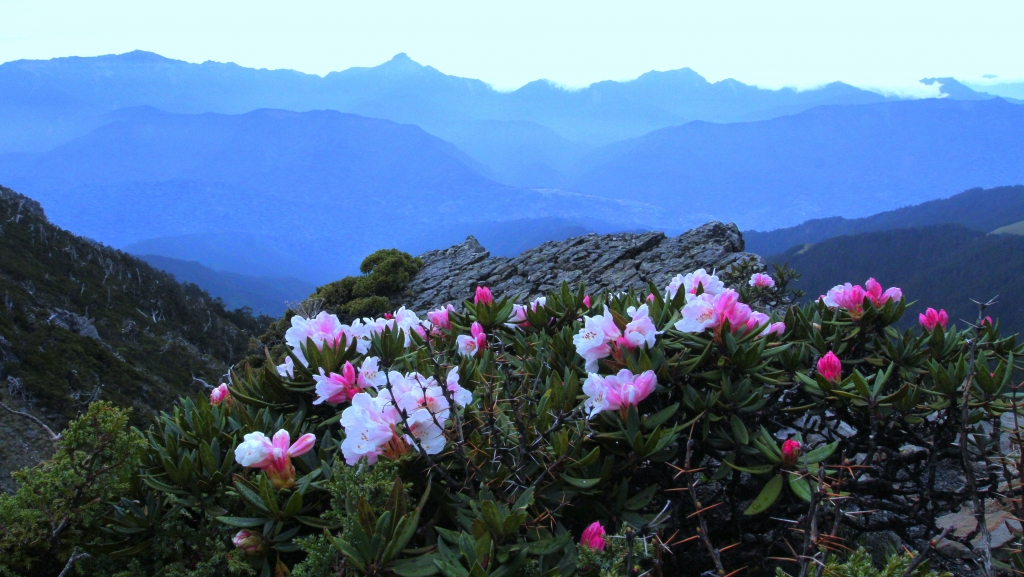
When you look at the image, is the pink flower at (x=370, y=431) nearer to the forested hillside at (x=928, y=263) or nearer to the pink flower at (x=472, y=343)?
the pink flower at (x=472, y=343)

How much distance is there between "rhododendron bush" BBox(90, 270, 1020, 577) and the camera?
1299 mm

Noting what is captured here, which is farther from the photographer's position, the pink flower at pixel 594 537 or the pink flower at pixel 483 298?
the pink flower at pixel 483 298

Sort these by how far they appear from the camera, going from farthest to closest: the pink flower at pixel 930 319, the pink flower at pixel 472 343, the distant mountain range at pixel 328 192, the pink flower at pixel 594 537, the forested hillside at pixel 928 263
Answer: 1. the distant mountain range at pixel 328 192
2. the forested hillside at pixel 928 263
3. the pink flower at pixel 930 319
4. the pink flower at pixel 472 343
5. the pink flower at pixel 594 537

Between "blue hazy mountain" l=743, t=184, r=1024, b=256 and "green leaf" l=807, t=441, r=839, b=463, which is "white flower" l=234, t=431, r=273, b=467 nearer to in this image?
"green leaf" l=807, t=441, r=839, b=463

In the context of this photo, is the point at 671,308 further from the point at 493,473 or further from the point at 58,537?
the point at 58,537

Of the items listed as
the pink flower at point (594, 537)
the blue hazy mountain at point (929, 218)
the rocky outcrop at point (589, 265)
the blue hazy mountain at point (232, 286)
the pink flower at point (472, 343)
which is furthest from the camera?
the blue hazy mountain at point (232, 286)

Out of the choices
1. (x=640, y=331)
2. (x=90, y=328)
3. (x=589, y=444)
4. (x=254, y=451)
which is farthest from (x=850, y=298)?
(x=90, y=328)

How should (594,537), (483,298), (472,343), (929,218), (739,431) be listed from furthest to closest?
(929,218), (483,298), (472,343), (739,431), (594,537)

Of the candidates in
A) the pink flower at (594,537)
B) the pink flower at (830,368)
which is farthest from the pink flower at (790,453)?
the pink flower at (594,537)

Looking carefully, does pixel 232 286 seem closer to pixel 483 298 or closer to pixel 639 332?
pixel 483 298

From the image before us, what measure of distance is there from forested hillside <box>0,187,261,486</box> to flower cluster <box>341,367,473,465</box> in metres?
6.01

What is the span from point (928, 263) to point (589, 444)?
62236 millimetres

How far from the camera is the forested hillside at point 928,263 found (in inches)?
1628

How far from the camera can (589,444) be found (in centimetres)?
166
